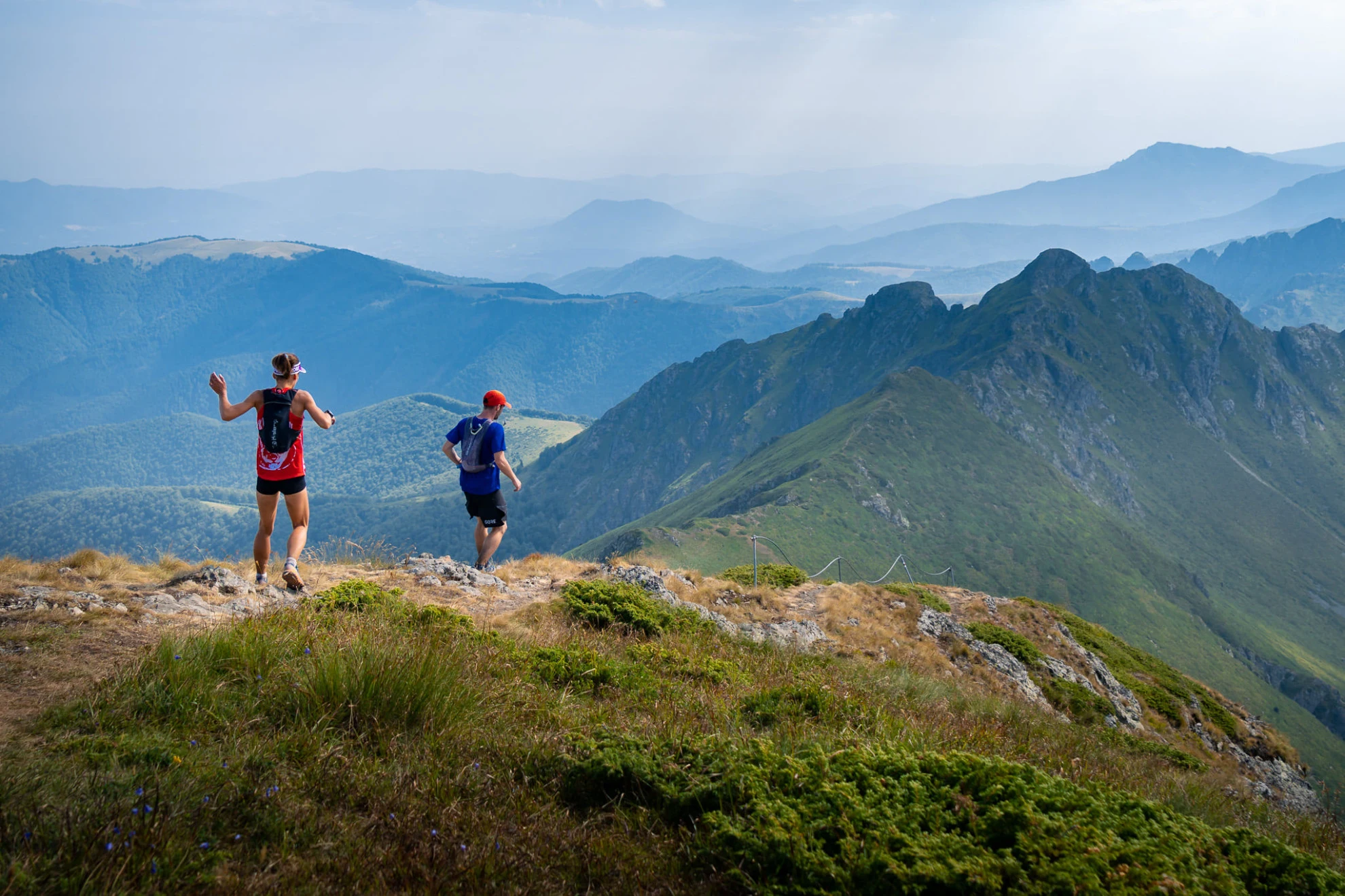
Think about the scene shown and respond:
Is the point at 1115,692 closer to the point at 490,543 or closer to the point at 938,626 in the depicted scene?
the point at 938,626

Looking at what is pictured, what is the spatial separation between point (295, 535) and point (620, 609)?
4679 mm

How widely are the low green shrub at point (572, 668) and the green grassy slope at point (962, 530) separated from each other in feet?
255

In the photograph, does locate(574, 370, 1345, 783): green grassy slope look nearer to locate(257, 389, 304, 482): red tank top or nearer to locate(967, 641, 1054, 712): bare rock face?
locate(967, 641, 1054, 712): bare rock face

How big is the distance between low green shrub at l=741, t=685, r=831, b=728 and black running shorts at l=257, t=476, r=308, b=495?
6.72m

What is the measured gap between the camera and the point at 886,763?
486 centimetres

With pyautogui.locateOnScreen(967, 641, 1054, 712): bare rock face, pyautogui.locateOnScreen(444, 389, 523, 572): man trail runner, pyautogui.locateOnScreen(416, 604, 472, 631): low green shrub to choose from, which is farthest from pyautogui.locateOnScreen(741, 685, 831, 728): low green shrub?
pyautogui.locateOnScreen(967, 641, 1054, 712): bare rock face

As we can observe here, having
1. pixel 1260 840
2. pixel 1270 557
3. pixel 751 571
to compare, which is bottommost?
pixel 1270 557

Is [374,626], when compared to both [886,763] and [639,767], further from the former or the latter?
[886,763]

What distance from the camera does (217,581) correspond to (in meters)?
10.2

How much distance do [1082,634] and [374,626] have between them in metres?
21.9

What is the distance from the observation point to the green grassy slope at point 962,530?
102 metres

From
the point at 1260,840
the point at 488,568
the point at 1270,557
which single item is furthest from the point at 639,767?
the point at 1270,557

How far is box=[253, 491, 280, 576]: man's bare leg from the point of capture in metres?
10.0

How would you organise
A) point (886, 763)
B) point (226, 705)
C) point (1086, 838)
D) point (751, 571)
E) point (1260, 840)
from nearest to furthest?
point (1086, 838), point (1260, 840), point (886, 763), point (226, 705), point (751, 571)
